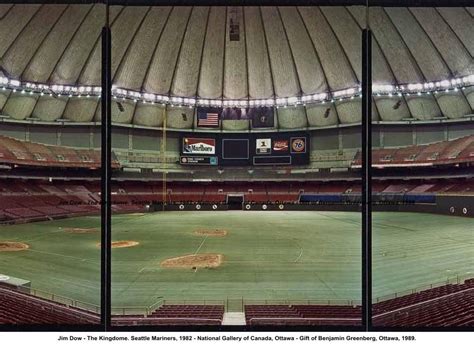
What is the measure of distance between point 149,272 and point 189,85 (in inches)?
1488

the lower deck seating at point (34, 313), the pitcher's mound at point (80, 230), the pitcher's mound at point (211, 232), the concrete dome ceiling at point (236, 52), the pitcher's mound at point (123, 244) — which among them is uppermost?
the concrete dome ceiling at point (236, 52)

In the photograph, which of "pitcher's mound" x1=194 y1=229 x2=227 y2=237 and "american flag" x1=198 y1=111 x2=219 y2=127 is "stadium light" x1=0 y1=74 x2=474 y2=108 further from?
"pitcher's mound" x1=194 y1=229 x2=227 y2=237

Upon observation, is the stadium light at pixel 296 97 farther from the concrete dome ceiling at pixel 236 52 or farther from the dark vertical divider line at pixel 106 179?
the dark vertical divider line at pixel 106 179

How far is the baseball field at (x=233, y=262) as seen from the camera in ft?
42.8

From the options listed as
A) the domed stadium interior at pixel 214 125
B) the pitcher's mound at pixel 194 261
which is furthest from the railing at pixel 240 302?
the pitcher's mound at pixel 194 261

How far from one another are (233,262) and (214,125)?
3120cm

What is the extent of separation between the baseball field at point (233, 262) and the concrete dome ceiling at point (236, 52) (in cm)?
2142

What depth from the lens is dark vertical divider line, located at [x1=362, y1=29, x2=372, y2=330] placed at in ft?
9.62

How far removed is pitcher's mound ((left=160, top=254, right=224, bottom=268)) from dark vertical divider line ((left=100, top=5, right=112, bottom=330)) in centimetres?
1455

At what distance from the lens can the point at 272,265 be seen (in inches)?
674

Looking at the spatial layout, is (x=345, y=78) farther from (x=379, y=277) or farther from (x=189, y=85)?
(x=379, y=277)

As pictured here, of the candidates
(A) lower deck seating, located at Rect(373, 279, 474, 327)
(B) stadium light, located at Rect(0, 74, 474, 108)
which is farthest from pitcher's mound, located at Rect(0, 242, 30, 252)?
(A) lower deck seating, located at Rect(373, 279, 474, 327)

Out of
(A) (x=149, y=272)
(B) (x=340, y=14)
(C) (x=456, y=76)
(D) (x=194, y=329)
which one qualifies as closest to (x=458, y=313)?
(D) (x=194, y=329)

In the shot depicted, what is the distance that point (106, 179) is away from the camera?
2879 millimetres
